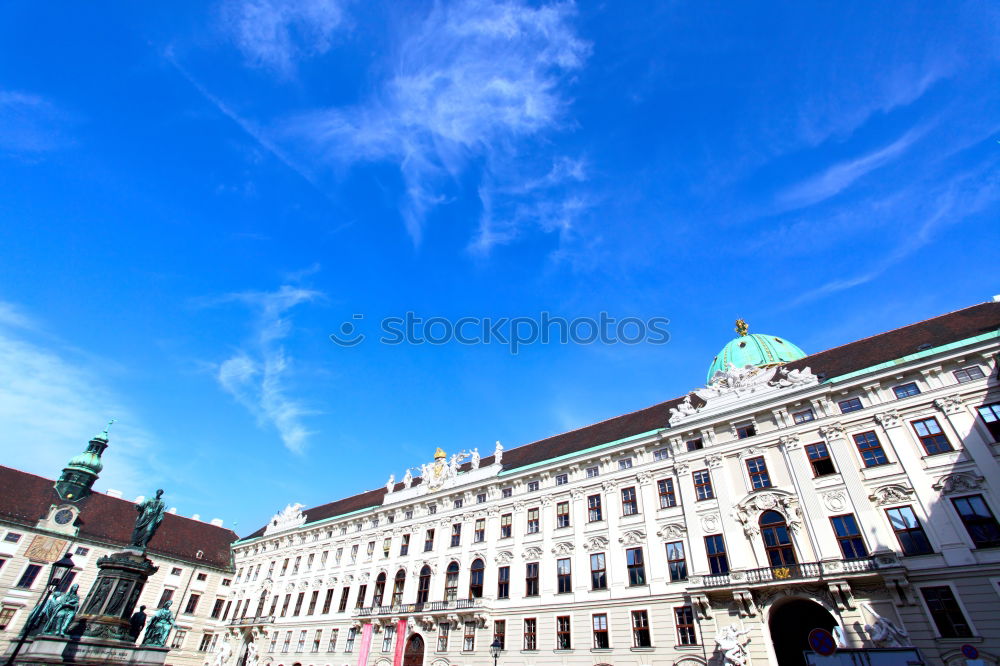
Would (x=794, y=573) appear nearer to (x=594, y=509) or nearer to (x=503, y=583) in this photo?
(x=594, y=509)

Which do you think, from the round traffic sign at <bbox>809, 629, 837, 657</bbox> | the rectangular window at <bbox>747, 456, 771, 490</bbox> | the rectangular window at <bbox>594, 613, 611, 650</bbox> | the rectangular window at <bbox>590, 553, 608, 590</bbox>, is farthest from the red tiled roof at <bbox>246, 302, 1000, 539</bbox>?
the round traffic sign at <bbox>809, 629, 837, 657</bbox>

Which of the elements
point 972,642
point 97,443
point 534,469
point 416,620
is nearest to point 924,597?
point 972,642

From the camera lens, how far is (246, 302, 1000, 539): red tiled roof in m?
28.2

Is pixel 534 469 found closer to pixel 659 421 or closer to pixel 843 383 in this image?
pixel 659 421

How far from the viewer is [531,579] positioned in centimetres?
3425

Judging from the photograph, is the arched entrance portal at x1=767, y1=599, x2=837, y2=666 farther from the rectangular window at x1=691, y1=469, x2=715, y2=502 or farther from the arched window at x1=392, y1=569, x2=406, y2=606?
the arched window at x1=392, y1=569, x2=406, y2=606

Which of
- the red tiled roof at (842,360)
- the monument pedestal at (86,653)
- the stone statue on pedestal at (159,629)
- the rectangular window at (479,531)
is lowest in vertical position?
the monument pedestal at (86,653)

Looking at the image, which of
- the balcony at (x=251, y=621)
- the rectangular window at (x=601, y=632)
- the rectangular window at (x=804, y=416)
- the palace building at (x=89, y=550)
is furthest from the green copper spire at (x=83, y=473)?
the rectangular window at (x=804, y=416)

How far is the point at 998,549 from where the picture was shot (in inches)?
826

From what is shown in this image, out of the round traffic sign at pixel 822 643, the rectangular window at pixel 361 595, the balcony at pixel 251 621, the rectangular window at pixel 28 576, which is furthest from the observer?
the balcony at pixel 251 621

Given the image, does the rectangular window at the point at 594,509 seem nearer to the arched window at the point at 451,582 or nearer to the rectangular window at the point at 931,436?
the arched window at the point at 451,582

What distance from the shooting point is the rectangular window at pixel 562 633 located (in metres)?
30.4

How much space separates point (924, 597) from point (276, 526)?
57.0m

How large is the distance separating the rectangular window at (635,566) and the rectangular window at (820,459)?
34.5 feet
